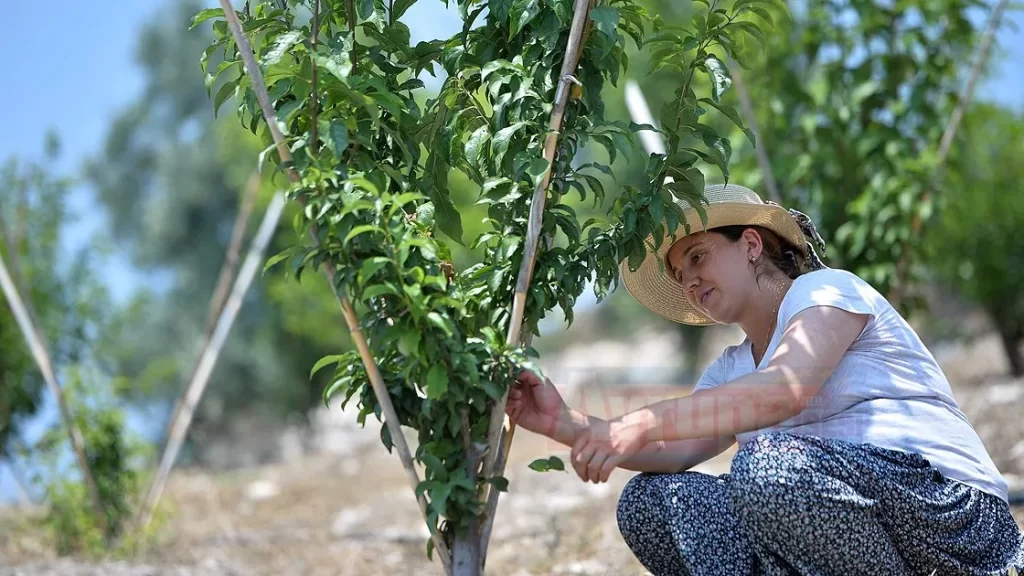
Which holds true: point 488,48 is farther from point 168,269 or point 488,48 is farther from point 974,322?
point 168,269

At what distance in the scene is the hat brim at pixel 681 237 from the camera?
214 centimetres

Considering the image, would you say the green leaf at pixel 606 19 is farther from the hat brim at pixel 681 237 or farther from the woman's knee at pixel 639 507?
the woman's knee at pixel 639 507

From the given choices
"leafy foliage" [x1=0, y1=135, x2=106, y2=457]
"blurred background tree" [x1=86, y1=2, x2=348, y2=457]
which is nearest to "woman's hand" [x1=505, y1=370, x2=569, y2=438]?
"leafy foliage" [x1=0, y1=135, x2=106, y2=457]

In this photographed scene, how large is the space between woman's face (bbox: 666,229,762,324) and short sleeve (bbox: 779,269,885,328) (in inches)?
6.0

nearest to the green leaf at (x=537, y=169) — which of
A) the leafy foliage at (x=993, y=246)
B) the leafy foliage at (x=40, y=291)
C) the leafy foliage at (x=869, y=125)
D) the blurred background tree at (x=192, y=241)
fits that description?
the leafy foliage at (x=869, y=125)

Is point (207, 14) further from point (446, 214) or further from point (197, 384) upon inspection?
point (197, 384)

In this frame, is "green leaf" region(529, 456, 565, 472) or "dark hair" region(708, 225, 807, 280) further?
"dark hair" region(708, 225, 807, 280)

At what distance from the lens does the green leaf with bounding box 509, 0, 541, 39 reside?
74.2 inches

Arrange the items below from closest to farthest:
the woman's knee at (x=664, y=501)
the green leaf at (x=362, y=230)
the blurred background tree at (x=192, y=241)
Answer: the green leaf at (x=362, y=230) < the woman's knee at (x=664, y=501) < the blurred background tree at (x=192, y=241)

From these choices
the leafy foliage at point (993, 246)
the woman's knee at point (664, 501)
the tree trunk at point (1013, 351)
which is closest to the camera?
the woman's knee at point (664, 501)

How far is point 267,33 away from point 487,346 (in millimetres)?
751

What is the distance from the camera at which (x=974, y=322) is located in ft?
49.7

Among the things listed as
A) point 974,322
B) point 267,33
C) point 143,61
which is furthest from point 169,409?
point 267,33

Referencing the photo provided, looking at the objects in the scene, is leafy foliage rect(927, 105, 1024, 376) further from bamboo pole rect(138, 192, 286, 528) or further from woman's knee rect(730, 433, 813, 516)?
woman's knee rect(730, 433, 813, 516)
